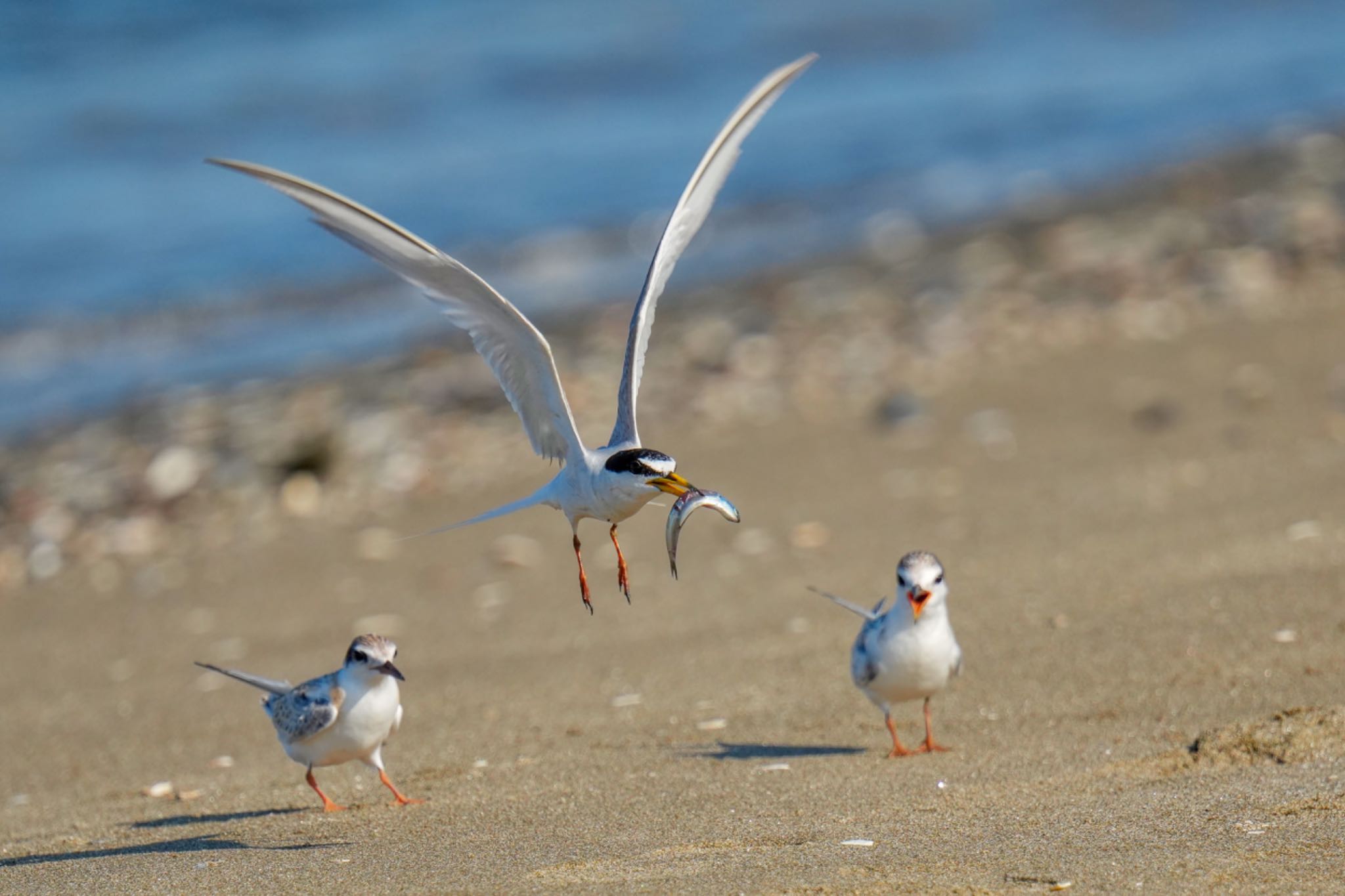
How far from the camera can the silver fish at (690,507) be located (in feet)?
13.1

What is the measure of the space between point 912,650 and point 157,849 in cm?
217

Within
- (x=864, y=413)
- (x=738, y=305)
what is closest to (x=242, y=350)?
(x=738, y=305)

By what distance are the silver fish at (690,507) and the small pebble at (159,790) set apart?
1.90 m

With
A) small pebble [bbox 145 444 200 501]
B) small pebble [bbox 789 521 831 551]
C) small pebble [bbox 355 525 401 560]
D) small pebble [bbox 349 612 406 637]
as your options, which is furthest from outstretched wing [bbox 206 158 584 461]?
small pebble [bbox 145 444 200 501]

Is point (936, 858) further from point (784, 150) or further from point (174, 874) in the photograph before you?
point (784, 150)

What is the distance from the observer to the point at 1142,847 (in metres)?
3.57

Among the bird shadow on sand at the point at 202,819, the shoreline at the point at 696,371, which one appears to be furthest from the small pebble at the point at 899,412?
the bird shadow on sand at the point at 202,819

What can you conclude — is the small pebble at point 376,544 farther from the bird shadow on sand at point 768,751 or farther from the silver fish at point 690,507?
the silver fish at point 690,507

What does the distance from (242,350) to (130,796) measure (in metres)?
8.07

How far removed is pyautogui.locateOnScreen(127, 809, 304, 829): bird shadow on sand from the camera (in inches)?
177

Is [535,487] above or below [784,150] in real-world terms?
below

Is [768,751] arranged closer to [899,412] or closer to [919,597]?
[919,597]

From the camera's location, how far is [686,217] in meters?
5.01

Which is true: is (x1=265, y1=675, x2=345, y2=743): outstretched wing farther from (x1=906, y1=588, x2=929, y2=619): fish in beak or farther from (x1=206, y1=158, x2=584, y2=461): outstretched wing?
(x1=906, y1=588, x2=929, y2=619): fish in beak
